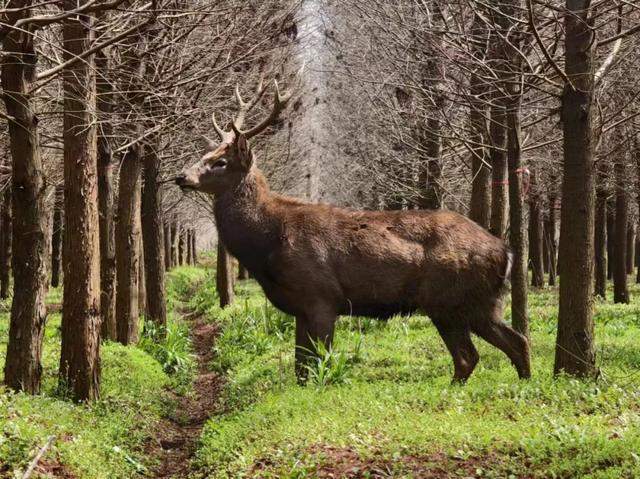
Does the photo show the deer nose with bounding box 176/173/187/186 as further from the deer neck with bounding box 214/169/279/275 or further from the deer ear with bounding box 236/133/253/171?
the deer ear with bounding box 236/133/253/171

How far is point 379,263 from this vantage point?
888 cm

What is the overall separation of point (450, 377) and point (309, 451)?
11.0 ft

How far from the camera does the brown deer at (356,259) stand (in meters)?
8.53

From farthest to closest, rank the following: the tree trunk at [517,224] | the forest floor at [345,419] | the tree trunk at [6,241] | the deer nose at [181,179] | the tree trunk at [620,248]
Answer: the tree trunk at [6,241] → the tree trunk at [620,248] → the tree trunk at [517,224] → the deer nose at [181,179] → the forest floor at [345,419]

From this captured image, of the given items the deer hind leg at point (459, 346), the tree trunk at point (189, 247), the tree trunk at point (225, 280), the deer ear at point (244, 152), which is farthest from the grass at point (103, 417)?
the tree trunk at point (189, 247)

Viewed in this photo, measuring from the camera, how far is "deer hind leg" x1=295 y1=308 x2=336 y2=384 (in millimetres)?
8828

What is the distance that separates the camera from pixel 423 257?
28.6 ft

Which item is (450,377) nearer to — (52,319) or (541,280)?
(52,319)

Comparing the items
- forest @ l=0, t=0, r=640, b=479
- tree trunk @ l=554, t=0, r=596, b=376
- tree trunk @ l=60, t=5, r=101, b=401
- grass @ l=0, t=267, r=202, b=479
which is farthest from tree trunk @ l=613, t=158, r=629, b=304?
tree trunk @ l=60, t=5, r=101, b=401

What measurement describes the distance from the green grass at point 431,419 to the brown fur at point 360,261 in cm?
61

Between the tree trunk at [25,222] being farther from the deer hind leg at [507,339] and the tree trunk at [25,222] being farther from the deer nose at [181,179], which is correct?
the deer hind leg at [507,339]

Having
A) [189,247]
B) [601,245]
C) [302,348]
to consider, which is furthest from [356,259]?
[189,247]

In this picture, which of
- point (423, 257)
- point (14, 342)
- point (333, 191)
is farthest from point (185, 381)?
point (333, 191)

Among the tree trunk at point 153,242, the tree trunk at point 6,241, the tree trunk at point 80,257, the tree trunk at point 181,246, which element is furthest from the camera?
the tree trunk at point 181,246
